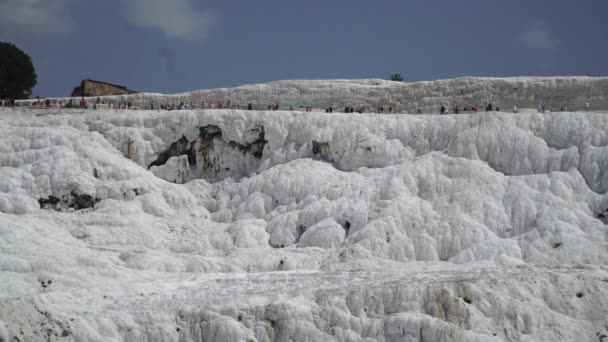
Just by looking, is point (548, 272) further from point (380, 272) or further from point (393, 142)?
point (393, 142)

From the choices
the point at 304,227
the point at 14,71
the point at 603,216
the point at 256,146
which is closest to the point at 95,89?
the point at 14,71

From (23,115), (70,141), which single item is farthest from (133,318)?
(23,115)

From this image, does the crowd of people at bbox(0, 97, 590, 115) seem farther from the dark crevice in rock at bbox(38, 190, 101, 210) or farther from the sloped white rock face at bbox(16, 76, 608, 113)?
the dark crevice in rock at bbox(38, 190, 101, 210)

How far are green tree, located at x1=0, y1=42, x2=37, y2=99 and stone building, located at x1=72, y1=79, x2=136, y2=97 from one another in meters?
3.72

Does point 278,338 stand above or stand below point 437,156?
below

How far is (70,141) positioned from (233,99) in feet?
43.1

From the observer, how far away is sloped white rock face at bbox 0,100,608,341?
2633 centimetres

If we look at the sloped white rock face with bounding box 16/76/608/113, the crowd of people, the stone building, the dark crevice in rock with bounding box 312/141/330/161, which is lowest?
the dark crevice in rock with bounding box 312/141/330/161

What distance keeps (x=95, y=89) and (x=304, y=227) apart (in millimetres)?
35423

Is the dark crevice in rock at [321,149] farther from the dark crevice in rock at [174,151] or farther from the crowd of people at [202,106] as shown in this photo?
the crowd of people at [202,106]

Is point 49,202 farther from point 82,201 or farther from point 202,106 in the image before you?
point 202,106

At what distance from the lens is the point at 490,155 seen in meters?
36.5

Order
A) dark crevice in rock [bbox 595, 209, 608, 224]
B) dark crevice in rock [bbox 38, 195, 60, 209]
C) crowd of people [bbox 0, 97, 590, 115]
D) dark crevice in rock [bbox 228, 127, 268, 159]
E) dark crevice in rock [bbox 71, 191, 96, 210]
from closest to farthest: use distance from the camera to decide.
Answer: dark crevice in rock [bbox 595, 209, 608, 224]
dark crevice in rock [bbox 38, 195, 60, 209]
dark crevice in rock [bbox 71, 191, 96, 210]
dark crevice in rock [bbox 228, 127, 268, 159]
crowd of people [bbox 0, 97, 590, 115]

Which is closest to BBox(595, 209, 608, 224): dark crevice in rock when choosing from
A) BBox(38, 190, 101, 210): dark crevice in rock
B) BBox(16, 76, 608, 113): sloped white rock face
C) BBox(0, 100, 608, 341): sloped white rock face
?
BBox(0, 100, 608, 341): sloped white rock face
